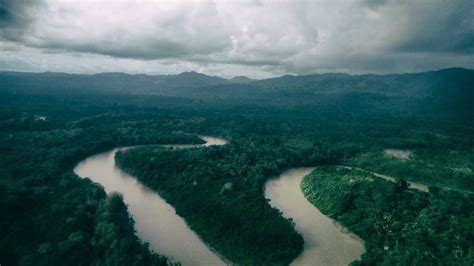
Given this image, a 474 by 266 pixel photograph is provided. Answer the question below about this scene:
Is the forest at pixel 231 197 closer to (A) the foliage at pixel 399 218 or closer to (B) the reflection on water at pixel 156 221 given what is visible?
(A) the foliage at pixel 399 218

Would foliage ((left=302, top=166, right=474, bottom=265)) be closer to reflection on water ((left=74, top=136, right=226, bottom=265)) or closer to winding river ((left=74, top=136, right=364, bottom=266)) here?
winding river ((left=74, top=136, right=364, bottom=266))

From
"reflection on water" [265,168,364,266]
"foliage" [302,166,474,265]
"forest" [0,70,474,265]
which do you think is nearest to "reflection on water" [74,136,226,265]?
"forest" [0,70,474,265]

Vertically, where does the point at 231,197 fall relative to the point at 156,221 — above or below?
above

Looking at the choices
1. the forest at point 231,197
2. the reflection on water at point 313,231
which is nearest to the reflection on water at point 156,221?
the forest at point 231,197

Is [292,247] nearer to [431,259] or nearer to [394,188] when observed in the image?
[431,259]

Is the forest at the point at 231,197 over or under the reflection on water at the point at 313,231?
over

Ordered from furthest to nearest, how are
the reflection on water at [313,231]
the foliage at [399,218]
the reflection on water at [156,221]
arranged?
the reflection on water at [156,221] < the reflection on water at [313,231] < the foliage at [399,218]

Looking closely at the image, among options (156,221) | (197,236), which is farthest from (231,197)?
(156,221)

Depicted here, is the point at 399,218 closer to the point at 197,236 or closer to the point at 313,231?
the point at 313,231
